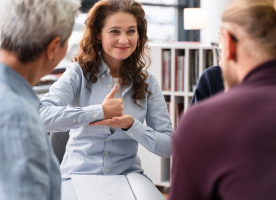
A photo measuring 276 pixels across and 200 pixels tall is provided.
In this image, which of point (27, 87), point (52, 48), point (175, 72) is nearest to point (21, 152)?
point (27, 87)

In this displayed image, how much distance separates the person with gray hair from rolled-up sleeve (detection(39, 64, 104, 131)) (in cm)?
67

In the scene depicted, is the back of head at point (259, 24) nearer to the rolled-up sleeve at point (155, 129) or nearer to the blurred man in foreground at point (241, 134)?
the blurred man in foreground at point (241, 134)

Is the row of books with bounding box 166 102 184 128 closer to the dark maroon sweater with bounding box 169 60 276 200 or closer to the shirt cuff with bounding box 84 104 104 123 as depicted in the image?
the shirt cuff with bounding box 84 104 104 123

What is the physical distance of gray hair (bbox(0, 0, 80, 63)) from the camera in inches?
36.9

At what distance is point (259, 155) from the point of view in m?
0.71

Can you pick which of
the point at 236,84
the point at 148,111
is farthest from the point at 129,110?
the point at 236,84

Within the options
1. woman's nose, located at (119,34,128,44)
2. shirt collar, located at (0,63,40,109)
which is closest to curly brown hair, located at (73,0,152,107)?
woman's nose, located at (119,34,128,44)

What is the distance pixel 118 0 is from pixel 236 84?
1.21 metres

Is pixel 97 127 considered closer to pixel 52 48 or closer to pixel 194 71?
pixel 52 48

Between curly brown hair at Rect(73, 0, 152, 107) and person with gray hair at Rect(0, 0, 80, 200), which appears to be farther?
curly brown hair at Rect(73, 0, 152, 107)

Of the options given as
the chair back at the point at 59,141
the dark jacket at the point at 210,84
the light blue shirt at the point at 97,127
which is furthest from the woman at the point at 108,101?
the dark jacket at the point at 210,84

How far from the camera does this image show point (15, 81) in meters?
0.93

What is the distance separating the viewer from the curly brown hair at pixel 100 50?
1.90 meters

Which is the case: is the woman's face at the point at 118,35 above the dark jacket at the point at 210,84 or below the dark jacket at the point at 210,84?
above
